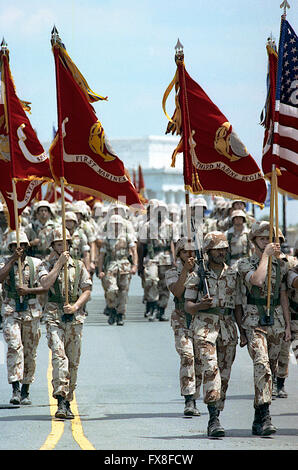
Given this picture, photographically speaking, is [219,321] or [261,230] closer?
[219,321]

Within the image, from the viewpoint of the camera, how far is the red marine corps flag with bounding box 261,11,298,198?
12.0 meters

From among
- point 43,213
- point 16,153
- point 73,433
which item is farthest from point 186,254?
point 43,213

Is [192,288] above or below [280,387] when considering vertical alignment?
above

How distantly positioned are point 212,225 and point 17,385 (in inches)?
475

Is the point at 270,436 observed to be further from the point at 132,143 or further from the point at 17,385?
the point at 132,143

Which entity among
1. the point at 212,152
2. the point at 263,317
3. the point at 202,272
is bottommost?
the point at 263,317

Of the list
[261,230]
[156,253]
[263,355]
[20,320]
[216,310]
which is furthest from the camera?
[156,253]

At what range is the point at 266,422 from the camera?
1090cm

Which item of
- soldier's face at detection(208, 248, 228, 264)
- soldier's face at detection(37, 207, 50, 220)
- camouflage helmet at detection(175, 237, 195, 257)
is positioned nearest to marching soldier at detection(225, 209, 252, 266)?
soldier's face at detection(37, 207, 50, 220)

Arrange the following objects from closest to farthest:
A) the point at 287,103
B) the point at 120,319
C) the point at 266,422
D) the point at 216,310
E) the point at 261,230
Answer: the point at 266,422 → the point at 216,310 → the point at 261,230 → the point at 287,103 → the point at 120,319

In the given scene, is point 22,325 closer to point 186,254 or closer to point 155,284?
point 186,254

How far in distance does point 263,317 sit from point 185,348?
4.92 feet

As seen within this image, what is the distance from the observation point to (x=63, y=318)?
1235 centimetres
